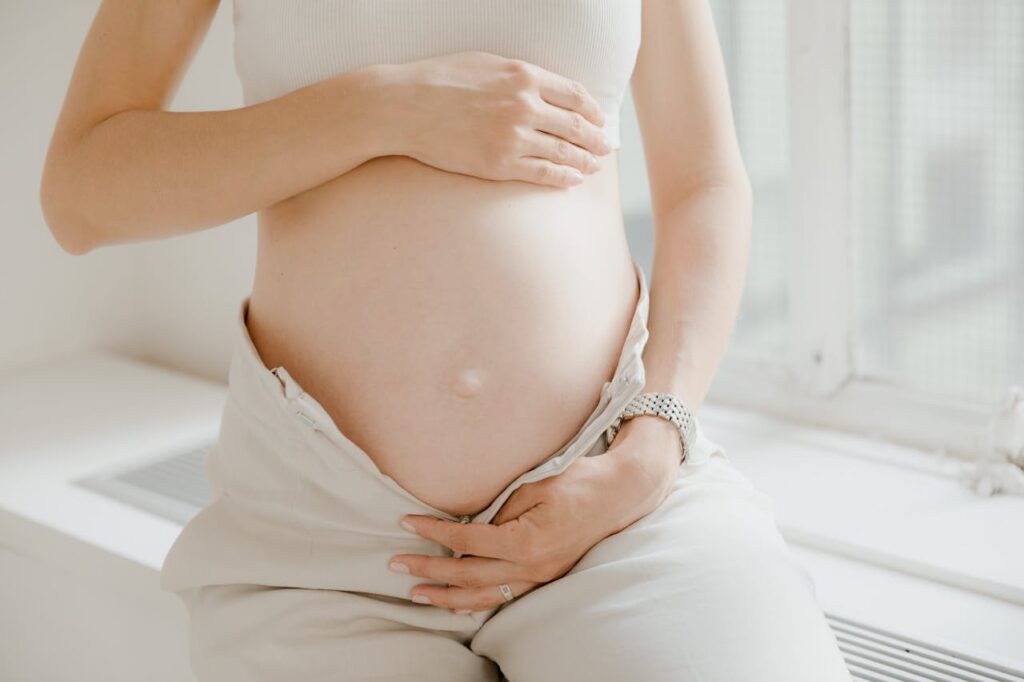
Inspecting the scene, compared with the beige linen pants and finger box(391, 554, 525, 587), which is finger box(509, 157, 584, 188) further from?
finger box(391, 554, 525, 587)

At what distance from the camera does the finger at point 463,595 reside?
3.28 ft

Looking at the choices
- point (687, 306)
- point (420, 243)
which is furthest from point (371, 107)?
point (687, 306)

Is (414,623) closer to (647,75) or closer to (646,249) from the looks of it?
(647,75)

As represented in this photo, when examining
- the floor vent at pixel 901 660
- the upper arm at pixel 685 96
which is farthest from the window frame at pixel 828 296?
the upper arm at pixel 685 96

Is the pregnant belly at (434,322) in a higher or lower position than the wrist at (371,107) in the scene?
lower

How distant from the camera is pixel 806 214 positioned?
182 cm

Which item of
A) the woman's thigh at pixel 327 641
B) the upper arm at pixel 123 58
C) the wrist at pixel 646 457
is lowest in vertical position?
the woman's thigh at pixel 327 641

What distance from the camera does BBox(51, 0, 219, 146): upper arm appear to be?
1.03 metres

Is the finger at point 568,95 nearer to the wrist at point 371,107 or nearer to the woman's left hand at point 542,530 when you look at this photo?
the wrist at point 371,107

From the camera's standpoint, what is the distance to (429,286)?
102cm

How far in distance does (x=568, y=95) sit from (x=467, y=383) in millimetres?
264

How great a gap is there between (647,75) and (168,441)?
1.17 metres

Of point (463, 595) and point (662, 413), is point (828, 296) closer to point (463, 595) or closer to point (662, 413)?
point (662, 413)

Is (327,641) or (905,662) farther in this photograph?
(905,662)
